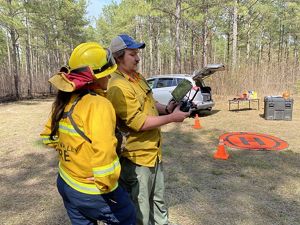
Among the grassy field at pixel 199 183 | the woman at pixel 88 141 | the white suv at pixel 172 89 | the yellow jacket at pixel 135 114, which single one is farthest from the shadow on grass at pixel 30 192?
the white suv at pixel 172 89

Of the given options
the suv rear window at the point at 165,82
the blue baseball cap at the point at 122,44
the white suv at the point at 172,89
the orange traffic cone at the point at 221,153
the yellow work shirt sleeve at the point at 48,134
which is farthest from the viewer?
the suv rear window at the point at 165,82

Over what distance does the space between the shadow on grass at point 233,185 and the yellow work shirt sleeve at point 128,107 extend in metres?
1.87

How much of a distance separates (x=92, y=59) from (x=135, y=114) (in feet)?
1.81

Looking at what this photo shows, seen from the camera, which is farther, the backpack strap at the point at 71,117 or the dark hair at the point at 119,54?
the dark hair at the point at 119,54

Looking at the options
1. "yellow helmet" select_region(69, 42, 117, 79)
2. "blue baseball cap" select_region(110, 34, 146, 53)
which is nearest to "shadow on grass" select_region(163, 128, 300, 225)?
"blue baseball cap" select_region(110, 34, 146, 53)

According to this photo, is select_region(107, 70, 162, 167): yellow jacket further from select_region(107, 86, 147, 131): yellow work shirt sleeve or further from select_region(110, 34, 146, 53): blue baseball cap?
select_region(110, 34, 146, 53): blue baseball cap

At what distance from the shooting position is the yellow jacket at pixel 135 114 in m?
2.04

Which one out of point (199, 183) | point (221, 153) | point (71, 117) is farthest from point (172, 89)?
point (71, 117)

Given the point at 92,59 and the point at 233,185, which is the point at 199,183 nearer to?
the point at 233,185

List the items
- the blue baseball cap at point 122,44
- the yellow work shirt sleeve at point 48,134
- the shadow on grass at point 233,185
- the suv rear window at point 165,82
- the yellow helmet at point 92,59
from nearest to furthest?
1. the yellow helmet at point 92,59
2. the yellow work shirt sleeve at point 48,134
3. the blue baseball cap at point 122,44
4. the shadow on grass at point 233,185
5. the suv rear window at point 165,82

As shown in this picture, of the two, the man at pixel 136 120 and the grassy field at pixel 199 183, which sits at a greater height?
the man at pixel 136 120

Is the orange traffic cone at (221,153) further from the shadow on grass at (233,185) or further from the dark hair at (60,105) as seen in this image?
the dark hair at (60,105)

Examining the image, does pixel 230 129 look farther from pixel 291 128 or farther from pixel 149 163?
pixel 149 163

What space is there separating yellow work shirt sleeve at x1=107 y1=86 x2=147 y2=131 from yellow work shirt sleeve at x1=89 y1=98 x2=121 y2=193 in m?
0.47
